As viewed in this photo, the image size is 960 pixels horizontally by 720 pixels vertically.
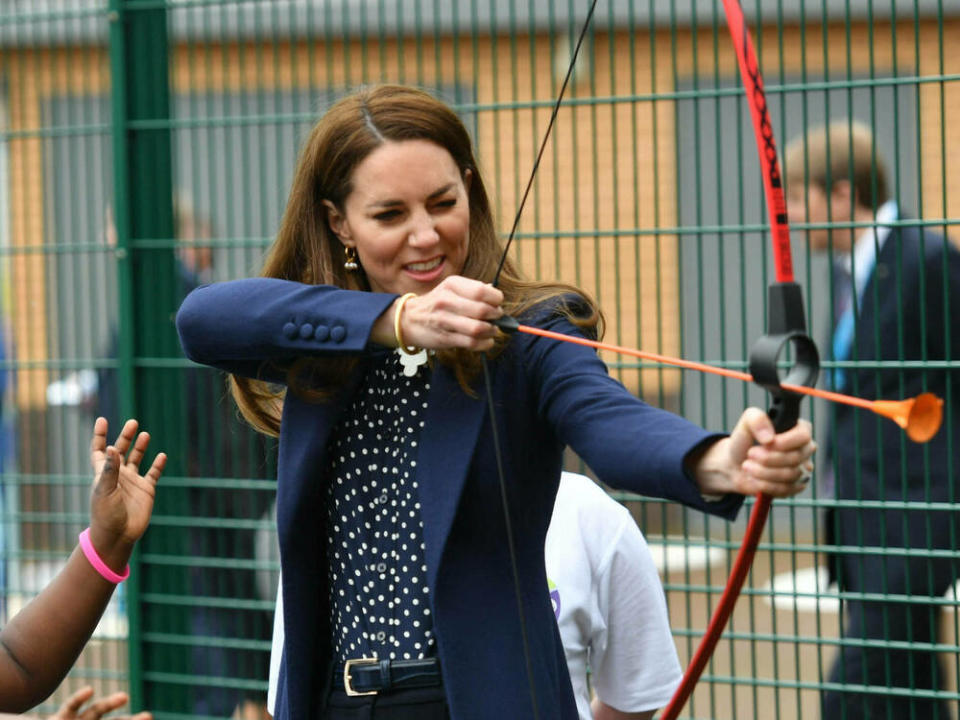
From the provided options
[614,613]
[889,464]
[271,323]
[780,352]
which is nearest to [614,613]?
[614,613]

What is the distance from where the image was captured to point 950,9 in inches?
183

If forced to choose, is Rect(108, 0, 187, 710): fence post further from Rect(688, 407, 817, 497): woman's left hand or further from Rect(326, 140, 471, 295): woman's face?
Rect(688, 407, 817, 497): woman's left hand

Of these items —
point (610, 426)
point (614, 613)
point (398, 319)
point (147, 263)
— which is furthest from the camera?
point (147, 263)

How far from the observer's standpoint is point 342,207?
7.25 ft

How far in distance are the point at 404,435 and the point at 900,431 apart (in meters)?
1.79

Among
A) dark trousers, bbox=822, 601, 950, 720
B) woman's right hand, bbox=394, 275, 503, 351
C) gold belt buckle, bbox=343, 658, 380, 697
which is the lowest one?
dark trousers, bbox=822, 601, 950, 720

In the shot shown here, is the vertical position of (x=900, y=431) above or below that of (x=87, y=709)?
above

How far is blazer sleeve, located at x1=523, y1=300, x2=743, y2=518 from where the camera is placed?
1.62 metres

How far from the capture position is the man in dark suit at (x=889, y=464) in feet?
11.1

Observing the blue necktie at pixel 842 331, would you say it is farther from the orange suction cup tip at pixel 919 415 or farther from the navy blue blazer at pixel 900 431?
the orange suction cup tip at pixel 919 415

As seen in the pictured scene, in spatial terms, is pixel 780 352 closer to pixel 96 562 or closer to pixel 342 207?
pixel 342 207

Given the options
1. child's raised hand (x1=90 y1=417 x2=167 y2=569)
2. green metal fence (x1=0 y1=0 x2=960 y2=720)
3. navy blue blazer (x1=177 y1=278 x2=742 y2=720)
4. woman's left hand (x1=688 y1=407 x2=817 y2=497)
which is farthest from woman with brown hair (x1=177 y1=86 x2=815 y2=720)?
green metal fence (x1=0 y1=0 x2=960 y2=720)

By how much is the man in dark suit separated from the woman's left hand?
6.10 ft

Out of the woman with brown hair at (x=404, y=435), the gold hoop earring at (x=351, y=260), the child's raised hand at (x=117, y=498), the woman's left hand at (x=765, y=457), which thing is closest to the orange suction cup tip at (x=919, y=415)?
the woman's left hand at (x=765, y=457)
